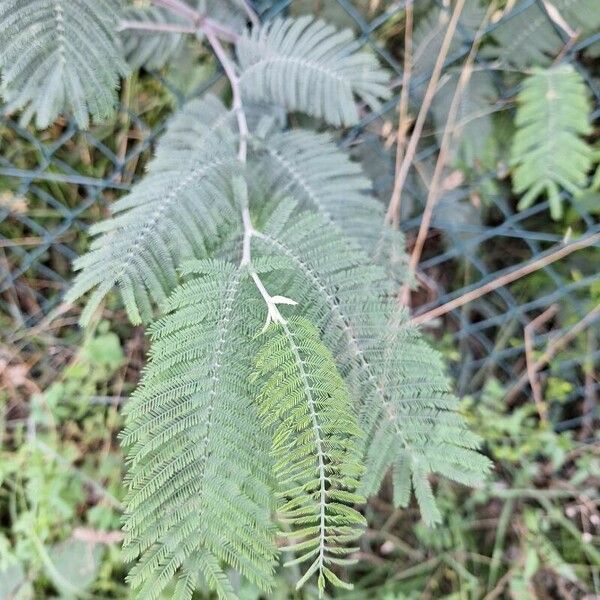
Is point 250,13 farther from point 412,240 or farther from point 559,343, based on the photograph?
point 559,343

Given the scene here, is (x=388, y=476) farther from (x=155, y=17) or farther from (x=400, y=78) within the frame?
(x=155, y=17)

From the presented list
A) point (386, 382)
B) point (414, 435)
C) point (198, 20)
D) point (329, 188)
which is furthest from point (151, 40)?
point (414, 435)

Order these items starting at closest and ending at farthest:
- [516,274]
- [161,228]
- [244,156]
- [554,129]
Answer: [161,228] → [244,156] → [554,129] → [516,274]

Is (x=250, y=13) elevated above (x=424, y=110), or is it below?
above

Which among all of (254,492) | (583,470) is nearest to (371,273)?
(254,492)

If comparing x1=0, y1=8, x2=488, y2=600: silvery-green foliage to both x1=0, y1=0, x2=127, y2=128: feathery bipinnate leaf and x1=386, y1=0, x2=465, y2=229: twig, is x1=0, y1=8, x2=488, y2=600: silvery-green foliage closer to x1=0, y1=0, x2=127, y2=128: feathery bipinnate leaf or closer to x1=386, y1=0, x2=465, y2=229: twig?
x1=0, y1=0, x2=127, y2=128: feathery bipinnate leaf

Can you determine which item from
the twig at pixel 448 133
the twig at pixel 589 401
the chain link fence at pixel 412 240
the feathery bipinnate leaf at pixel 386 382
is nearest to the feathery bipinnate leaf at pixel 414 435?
the feathery bipinnate leaf at pixel 386 382
